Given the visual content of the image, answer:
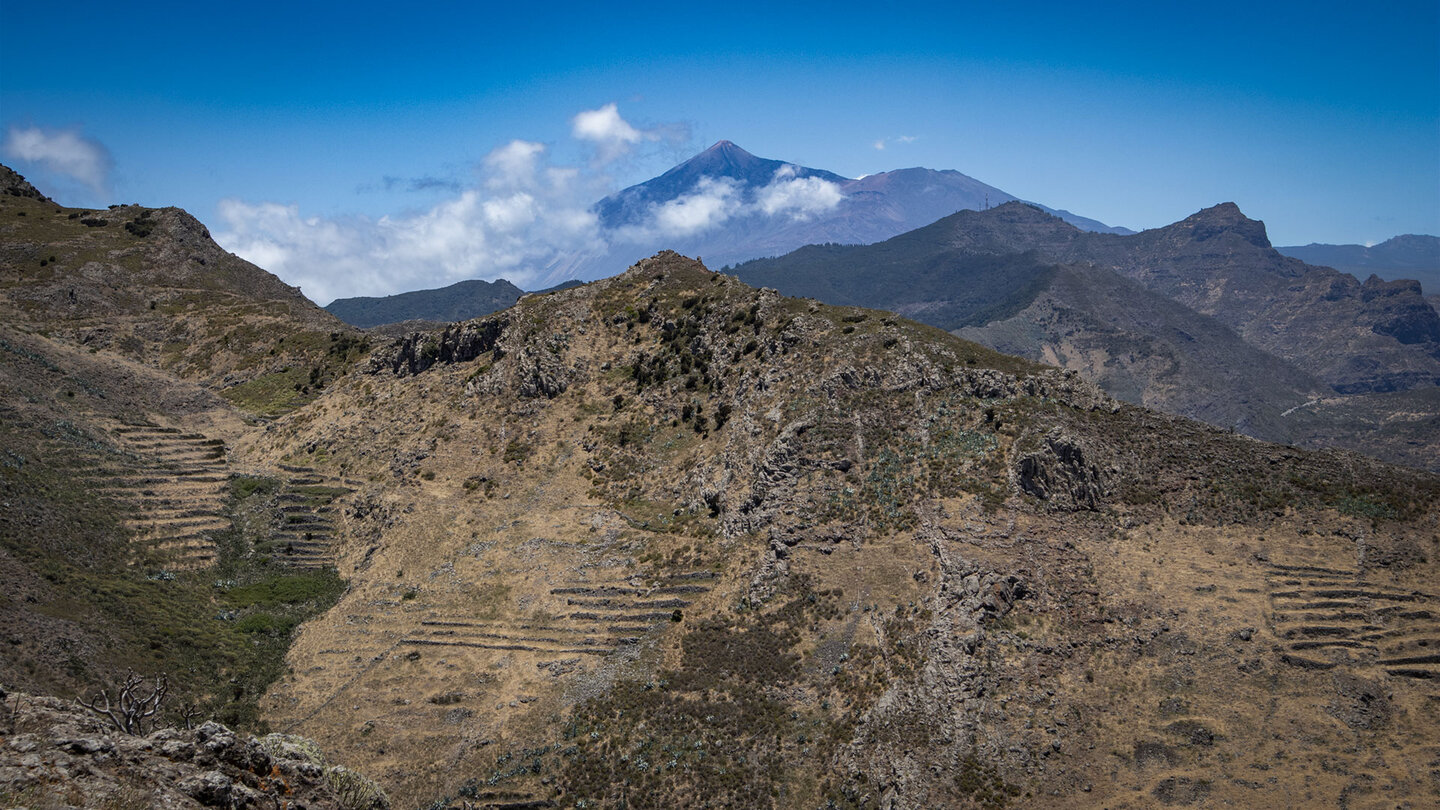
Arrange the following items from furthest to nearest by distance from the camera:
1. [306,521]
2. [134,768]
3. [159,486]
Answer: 1. [306,521]
2. [159,486]
3. [134,768]

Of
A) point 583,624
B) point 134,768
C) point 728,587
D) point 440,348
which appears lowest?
point 583,624

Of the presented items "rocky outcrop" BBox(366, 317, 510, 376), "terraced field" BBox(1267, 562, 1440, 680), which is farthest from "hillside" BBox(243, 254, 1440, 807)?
"rocky outcrop" BBox(366, 317, 510, 376)

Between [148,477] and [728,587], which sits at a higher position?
[148,477]

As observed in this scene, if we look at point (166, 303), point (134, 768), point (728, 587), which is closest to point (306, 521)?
point (728, 587)

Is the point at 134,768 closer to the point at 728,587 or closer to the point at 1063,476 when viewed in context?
the point at 728,587

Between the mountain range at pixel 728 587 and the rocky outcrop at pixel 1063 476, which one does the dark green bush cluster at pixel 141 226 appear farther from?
the rocky outcrop at pixel 1063 476

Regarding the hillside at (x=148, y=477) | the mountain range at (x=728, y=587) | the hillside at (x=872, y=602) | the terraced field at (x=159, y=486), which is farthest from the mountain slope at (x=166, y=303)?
the hillside at (x=872, y=602)
